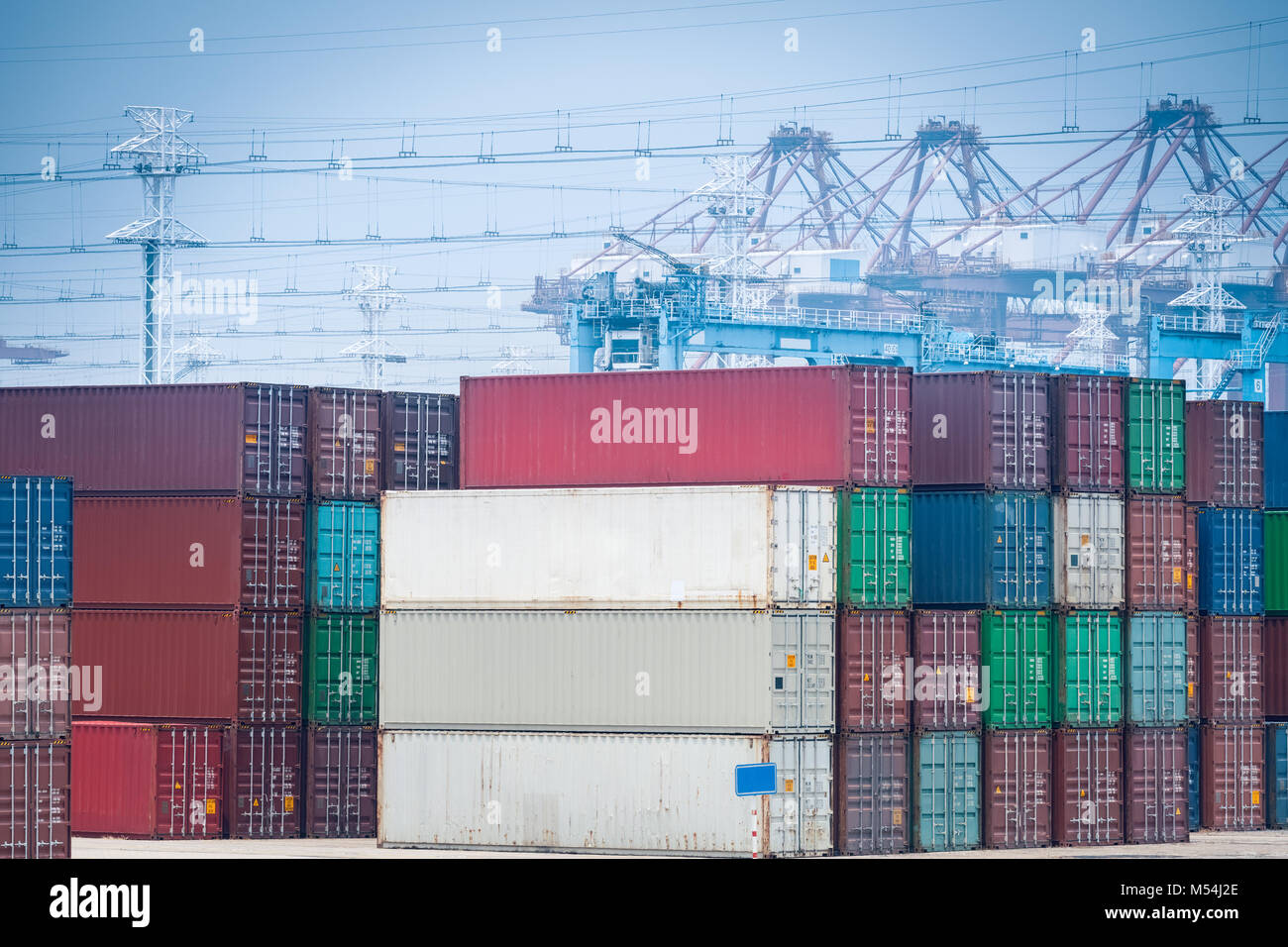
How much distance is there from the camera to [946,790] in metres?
37.3

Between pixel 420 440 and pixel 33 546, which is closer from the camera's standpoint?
pixel 33 546

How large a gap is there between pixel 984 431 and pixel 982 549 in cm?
254

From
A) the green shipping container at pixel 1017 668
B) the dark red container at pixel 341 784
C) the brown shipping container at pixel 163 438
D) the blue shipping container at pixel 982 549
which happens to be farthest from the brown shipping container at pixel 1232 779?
the brown shipping container at pixel 163 438

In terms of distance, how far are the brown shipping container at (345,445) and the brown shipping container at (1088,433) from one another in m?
15.4

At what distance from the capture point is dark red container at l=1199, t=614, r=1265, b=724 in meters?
43.6

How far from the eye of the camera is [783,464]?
3741 centimetres

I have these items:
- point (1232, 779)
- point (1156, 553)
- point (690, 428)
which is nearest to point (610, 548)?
point (690, 428)

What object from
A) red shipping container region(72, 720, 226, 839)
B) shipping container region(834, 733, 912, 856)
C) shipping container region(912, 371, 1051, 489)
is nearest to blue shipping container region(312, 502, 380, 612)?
red shipping container region(72, 720, 226, 839)

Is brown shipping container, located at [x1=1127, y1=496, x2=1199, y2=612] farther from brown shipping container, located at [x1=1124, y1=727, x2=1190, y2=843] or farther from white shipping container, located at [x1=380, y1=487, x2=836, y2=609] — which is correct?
white shipping container, located at [x1=380, y1=487, x2=836, y2=609]

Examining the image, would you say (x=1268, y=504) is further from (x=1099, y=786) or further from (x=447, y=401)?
(x=447, y=401)

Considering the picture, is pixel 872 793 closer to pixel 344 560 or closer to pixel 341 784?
pixel 341 784

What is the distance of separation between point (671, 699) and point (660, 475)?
206 inches
